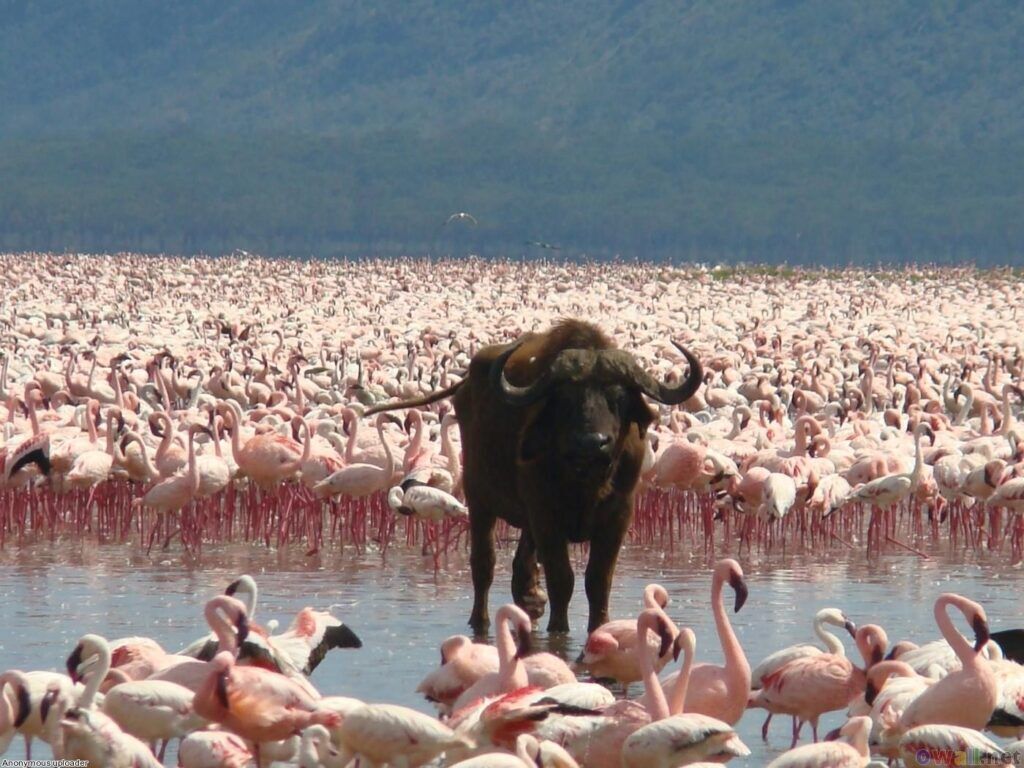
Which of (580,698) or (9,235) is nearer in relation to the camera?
(580,698)

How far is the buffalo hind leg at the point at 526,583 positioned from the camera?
1134cm

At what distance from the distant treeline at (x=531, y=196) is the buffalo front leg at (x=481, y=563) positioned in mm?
92958

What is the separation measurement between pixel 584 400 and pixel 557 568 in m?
0.79

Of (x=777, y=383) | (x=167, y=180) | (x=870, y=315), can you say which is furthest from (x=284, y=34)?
(x=777, y=383)

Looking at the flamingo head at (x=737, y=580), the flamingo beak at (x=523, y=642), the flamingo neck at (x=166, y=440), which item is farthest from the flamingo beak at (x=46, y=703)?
the flamingo neck at (x=166, y=440)

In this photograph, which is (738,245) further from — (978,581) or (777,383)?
(978,581)

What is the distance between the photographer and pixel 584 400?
10.2m

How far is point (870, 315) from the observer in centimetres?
3712

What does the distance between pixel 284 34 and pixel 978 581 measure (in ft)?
457

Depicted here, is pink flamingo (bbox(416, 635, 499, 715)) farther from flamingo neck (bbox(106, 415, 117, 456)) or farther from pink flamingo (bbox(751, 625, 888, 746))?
flamingo neck (bbox(106, 415, 117, 456))

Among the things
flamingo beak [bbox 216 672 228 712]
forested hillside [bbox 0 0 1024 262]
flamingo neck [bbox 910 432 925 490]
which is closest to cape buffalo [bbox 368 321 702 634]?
flamingo beak [bbox 216 672 228 712]

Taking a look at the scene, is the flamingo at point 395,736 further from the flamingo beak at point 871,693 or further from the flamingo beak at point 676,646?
the flamingo beak at point 871,693

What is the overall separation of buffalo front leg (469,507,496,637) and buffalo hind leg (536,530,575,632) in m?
0.79

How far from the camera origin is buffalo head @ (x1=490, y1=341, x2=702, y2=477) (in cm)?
1016
